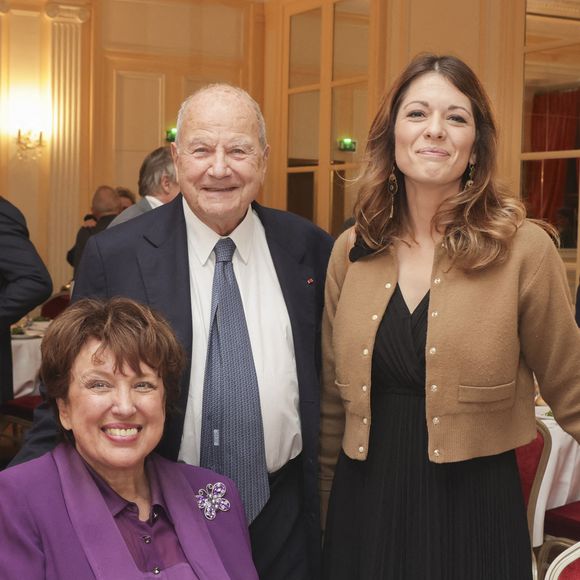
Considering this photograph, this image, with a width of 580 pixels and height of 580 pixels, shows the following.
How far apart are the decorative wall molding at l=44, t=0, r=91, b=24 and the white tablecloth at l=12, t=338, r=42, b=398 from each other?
5.50m

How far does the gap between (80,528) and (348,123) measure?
759 cm

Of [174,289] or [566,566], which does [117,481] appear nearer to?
[174,289]

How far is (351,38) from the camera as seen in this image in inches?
351

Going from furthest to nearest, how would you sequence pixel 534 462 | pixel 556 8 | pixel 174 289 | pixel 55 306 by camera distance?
pixel 55 306 < pixel 556 8 < pixel 534 462 < pixel 174 289

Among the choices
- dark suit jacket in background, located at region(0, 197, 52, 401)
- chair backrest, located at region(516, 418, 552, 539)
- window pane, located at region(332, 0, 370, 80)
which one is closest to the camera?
chair backrest, located at region(516, 418, 552, 539)

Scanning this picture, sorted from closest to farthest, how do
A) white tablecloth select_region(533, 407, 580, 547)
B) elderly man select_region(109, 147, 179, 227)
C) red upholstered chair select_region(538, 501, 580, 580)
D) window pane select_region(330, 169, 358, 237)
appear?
1. white tablecloth select_region(533, 407, 580, 547)
2. red upholstered chair select_region(538, 501, 580, 580)
3. elderly man select_region(109, 147, 179, 227)
4. window pane select_region(330, 169, 358, 237)

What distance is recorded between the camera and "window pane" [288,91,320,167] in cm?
960

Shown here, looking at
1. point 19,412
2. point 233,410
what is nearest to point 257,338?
point 233,410

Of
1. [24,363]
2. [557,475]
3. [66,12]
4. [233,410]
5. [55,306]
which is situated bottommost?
[557,475]

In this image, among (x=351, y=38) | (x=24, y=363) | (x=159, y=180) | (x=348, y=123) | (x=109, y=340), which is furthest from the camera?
(x=348, y=123)

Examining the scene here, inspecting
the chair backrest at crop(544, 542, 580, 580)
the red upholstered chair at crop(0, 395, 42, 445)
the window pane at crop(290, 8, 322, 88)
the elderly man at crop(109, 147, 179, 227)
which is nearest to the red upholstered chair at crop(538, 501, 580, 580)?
the chair backrest at crop(544, 542, 580, 580)

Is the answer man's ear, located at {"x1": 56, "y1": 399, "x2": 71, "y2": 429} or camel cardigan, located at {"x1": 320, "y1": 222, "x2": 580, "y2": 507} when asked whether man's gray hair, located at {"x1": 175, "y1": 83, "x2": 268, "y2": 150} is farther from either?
man's ear, located at {"x1": 56, "y1": 399, "x2": 71, "y2": 429}

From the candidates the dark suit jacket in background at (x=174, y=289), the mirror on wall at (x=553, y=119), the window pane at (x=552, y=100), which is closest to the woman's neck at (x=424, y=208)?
the dark suit jacket in background at (x=174, y=289)

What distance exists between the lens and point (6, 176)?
406 inches
